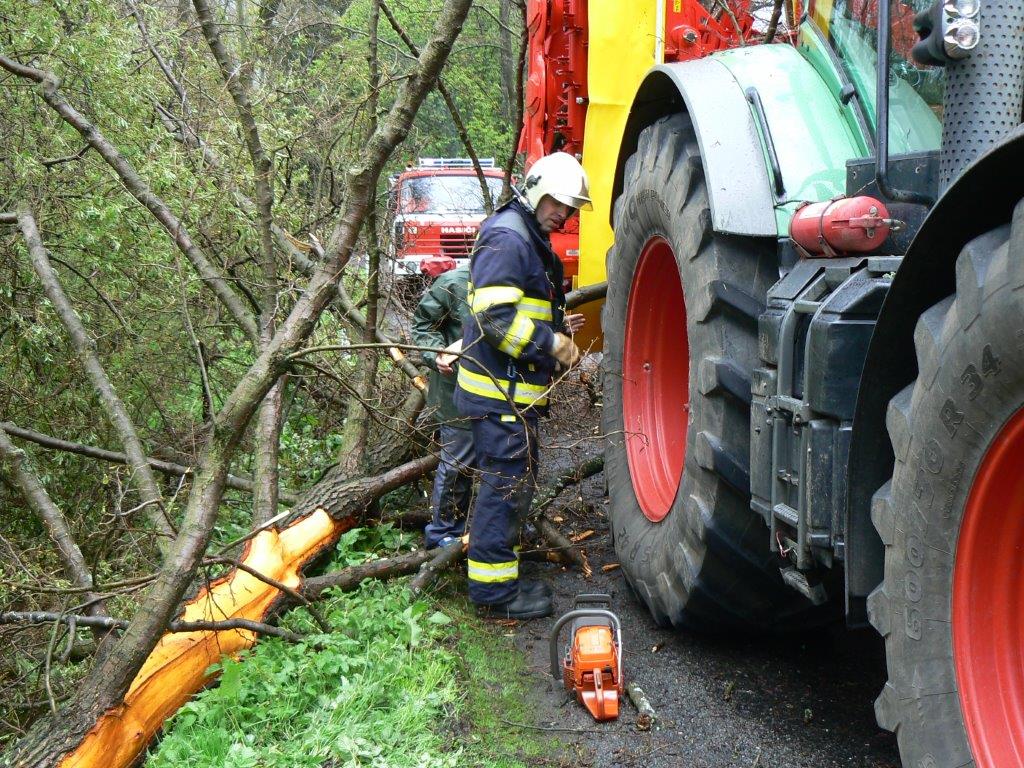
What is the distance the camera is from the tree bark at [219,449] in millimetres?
2922

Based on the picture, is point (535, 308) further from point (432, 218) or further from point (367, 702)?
point (432, 218)

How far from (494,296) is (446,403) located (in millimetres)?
1245

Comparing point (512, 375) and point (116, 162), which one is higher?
point (116, 162)

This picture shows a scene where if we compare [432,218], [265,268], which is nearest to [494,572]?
[265,268]

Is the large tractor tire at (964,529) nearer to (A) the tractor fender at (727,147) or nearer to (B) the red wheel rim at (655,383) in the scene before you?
(A) the tractor fender at (727,147)

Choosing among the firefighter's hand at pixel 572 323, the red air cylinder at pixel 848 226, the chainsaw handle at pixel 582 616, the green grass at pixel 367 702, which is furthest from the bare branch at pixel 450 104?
the red air cylinder at pixel 848 226

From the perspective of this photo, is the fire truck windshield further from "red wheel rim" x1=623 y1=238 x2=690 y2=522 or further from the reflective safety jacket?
"red wheel rim" x1=623 y1=238 x2=690 y2=522

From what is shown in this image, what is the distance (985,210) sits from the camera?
1.84 meters

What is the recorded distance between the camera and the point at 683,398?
405 centimetres

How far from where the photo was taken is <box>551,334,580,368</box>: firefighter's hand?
410 centimetres

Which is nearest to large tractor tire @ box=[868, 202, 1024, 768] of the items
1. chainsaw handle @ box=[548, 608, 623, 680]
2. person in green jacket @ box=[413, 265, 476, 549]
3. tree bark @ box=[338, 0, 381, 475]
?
chainsaw handle @ box=[548, 608, 623, 680]

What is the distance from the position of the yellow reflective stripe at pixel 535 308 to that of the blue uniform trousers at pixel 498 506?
446 millimetres

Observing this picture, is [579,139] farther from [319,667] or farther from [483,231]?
[319,667]

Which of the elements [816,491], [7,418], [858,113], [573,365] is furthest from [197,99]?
[816,491]
